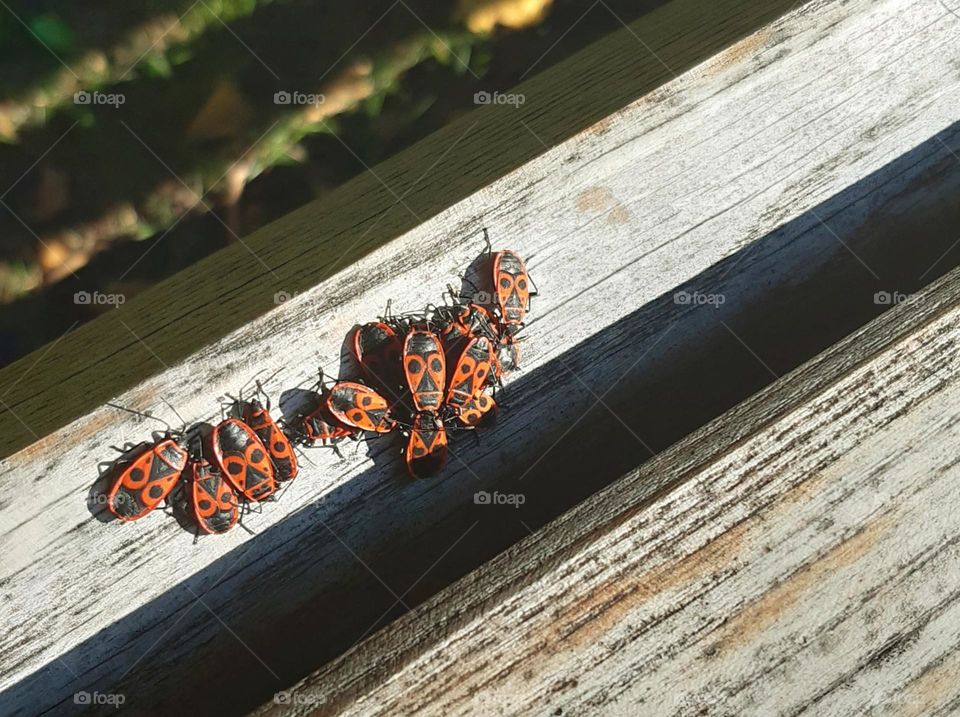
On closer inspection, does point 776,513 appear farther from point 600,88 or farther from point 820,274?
point 600,88

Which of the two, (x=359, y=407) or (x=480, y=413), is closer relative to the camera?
(x=359, y=407)

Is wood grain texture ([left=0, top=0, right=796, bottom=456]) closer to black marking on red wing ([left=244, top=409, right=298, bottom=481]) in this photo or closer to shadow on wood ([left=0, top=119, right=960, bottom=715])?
black marking on red wing ([left=244, top=409, right=298, bottom=481])

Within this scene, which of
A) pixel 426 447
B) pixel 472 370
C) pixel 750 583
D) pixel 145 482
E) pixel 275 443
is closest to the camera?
pixel 750 583

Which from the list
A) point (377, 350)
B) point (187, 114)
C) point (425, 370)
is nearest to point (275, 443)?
point (377, 350)

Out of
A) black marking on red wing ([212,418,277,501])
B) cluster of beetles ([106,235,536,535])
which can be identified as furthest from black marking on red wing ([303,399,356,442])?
black marking on red wing ([212,418,277,501])

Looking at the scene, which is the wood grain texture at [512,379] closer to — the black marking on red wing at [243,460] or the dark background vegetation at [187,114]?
the black marking on red wing at [243,460]

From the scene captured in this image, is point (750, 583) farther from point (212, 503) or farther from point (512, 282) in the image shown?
point (212, 503)
